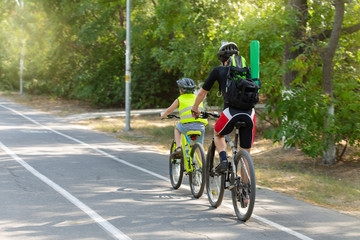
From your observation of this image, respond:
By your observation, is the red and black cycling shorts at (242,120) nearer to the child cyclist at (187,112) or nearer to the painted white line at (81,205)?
the child cyclist at (187,112)

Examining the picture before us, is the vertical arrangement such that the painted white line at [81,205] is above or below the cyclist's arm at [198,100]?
below

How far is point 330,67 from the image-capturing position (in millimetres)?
11297

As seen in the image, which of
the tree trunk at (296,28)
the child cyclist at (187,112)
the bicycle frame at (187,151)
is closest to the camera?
the bicycle frame at (187,151)

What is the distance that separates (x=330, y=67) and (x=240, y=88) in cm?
634

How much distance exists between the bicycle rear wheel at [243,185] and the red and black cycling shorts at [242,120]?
0.74ft

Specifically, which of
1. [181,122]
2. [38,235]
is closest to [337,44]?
[181,122]

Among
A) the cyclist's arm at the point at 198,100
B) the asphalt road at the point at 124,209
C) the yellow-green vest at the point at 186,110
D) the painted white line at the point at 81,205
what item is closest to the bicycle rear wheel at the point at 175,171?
the asphalt road at the point at 124,209

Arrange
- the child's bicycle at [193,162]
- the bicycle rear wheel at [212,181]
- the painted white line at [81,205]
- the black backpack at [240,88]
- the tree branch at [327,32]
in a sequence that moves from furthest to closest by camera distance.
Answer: the tree branch at [327,32], the child's bicycle at [193,162], the bicycle rear wheel at [212,181], the black backpack at [240,88], the painted white line at [81,205]

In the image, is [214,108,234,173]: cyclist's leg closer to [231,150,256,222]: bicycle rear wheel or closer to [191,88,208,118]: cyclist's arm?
[231,150,256,222]: bicycle rear wheel

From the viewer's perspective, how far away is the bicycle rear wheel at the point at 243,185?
5469 millimetres

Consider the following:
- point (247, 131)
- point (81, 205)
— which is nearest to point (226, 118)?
point (247, 131)

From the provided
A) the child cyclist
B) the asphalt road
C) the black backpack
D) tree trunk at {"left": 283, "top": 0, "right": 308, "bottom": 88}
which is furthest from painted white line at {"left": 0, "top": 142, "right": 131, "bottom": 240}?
tree trunk at {"left": 283, "top": 0, "right": 308, "bottom": 88}

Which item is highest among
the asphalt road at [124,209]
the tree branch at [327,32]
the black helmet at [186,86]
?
the tree branch at [327,32]

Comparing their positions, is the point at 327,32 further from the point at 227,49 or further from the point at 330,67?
the point at 227,49
